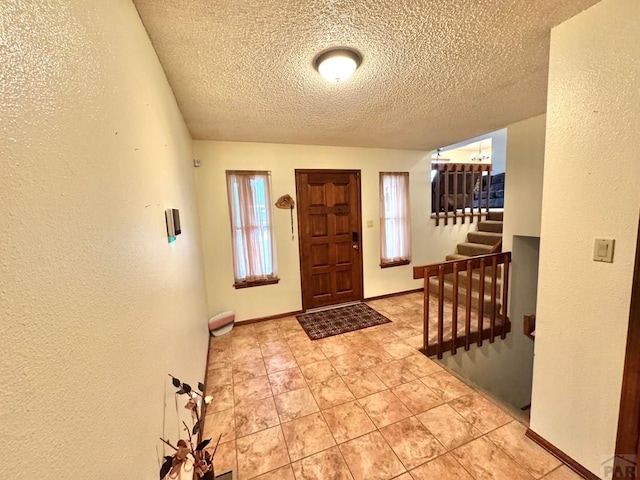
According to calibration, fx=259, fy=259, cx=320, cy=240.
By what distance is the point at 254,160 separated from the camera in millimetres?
3406

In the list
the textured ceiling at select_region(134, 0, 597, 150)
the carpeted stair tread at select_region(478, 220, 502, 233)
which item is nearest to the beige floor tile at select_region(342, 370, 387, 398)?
the textured ceiling at select_region(134, 0, 597, 150)

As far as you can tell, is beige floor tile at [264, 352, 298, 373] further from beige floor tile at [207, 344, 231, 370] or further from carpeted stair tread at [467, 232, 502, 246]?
carpeted stair tread at [467, 232, 502, 246]

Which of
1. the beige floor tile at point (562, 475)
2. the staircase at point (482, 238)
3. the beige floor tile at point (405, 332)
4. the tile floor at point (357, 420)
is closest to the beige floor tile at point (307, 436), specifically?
the tile floor at point (357, 420)

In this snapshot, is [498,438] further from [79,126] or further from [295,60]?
[295,60]

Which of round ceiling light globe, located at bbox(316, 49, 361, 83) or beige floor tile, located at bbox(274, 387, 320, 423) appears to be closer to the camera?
round ceiling light globe, located at bbox(316, 49, 361, 83)

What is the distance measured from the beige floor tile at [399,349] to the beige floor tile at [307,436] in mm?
1094

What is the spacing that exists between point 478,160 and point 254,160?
5827 mm

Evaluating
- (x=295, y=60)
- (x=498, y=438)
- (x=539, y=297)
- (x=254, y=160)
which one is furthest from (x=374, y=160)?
(x=498, y=438)

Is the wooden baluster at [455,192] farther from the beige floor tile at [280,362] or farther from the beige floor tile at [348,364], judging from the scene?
the beige floor tile at [280,362]

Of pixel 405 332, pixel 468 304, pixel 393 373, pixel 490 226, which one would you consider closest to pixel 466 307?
pixel 468 304

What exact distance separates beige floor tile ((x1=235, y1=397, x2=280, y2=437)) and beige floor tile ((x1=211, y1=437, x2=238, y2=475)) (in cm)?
10

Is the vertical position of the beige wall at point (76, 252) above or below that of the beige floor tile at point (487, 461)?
above

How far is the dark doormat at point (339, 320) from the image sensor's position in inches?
127

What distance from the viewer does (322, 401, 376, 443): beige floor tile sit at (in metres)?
1.73
